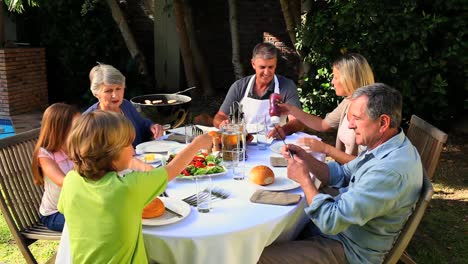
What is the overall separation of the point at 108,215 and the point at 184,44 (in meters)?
6.70

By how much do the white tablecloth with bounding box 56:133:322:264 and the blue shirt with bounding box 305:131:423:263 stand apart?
0.18 metres

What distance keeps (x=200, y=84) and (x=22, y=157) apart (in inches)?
239

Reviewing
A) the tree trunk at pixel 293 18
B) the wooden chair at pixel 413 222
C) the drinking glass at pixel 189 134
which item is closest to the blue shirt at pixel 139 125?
the drinking glass at pixel 189 134

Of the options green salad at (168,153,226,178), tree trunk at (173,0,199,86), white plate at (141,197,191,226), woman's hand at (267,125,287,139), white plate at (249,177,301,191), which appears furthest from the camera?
tree trunk at (173,0,199,86)

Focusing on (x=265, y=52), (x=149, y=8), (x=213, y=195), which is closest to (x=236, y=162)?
(x=213, y=195)

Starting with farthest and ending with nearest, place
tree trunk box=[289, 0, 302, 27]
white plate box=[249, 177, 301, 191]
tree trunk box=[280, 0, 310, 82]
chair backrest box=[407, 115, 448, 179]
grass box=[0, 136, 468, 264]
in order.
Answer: tree trunk box=[289, 0, 302, 27] < tree trunk box=[280, 0, 310, 82] < grass box=[0, 136, 468, 264] < chair backrest box=[407, 115, 448, 179] < white plate box=[249, 177, 301, 191]

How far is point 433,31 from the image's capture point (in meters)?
5.78

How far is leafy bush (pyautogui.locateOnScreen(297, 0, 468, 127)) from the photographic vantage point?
18.4 ft

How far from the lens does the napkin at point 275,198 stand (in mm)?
2152

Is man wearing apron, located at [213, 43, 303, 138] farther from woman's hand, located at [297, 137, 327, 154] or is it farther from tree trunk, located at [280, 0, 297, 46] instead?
tree trunk, located at [280, 0, 297, 46]

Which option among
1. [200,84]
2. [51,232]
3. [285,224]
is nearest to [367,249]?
[285,224]

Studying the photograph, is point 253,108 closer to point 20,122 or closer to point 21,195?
point 21,195

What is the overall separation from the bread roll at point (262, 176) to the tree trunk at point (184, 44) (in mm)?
5981

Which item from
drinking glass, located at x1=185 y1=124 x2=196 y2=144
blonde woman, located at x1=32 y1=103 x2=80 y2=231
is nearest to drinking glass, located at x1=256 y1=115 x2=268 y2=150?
drinking glass, located at x1=185 y1=124 x2=196 y2=144
